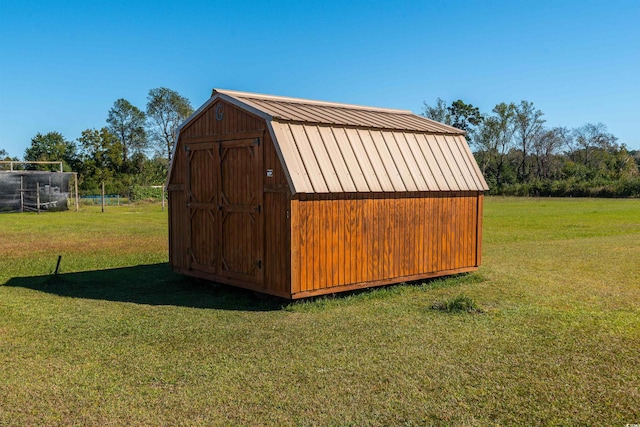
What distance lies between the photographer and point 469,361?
692 cm

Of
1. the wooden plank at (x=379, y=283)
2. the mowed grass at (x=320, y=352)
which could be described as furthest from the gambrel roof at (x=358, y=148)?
the mowed grass at (x=320, y=352)

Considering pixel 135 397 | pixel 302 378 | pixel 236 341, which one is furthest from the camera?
pixel 236 341

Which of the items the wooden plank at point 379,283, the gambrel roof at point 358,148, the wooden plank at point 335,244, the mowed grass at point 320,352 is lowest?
the mowed grass at point 320,352

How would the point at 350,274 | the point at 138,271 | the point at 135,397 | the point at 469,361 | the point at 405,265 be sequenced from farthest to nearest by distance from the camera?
the point at 138,271 < the point at 405,265 < the point at 350,274 < the point at 469,361 < the point at 135,397

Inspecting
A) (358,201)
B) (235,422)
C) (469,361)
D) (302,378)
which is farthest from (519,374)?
(358,201)

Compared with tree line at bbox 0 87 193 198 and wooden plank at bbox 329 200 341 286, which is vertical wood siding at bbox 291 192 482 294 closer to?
wooden plank at bbox 329 200 341 286

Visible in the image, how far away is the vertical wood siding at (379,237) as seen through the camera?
32.2 feet

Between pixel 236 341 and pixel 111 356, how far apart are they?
61.5 inches

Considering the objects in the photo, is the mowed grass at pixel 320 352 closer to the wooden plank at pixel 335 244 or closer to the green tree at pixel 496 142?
the wooden plank at pixel 335 244

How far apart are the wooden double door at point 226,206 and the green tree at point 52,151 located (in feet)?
154

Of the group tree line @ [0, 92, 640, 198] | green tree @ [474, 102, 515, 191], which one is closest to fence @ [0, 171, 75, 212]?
tree line @ [0, 92, 640, 198]

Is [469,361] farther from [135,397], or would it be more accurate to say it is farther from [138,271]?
[138,271]

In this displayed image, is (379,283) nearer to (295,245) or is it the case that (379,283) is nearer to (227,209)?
(295,245)

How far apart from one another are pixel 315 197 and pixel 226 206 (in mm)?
2003
